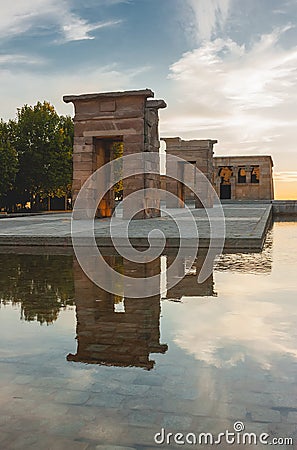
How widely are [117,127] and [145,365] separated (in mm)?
16221

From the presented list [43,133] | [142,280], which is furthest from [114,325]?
[43,133]

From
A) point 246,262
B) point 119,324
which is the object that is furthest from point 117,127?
point 119,324

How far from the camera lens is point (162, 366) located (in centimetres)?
344

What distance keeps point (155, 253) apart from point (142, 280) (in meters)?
2.83

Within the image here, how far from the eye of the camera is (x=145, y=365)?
11.4 ft

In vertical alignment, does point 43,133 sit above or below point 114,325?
above

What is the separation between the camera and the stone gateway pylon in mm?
18719

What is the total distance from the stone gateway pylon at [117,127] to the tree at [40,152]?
14509mm

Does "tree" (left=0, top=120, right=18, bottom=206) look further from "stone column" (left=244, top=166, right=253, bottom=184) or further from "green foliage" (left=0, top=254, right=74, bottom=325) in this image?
"stone column" (left=244, top=166, right=253, bottom=184)

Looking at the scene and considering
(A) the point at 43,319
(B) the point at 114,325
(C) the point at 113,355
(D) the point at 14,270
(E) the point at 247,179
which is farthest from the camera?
(E) the point at 247,179

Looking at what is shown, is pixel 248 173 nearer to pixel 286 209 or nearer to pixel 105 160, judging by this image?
pixel 286 209

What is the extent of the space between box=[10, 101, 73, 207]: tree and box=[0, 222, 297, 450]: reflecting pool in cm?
2804

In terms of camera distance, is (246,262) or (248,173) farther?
(248,173)

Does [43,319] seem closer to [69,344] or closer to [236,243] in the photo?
[69,344]
